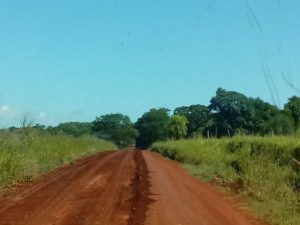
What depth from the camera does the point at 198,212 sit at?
1152 centimetres

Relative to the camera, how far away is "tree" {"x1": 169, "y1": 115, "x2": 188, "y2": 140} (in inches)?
4295

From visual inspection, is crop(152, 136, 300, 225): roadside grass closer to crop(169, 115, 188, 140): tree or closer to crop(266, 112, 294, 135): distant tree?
crop(266, 112, 294, 135): distant tree

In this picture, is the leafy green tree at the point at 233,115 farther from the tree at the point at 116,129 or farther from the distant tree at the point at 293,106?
the tree at the point at 116,129

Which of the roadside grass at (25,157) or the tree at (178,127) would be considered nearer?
the roadside grass at (25,157)

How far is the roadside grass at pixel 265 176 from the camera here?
12.4 m

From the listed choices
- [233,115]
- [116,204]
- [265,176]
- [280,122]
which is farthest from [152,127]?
[116,204]

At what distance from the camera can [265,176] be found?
1673cm

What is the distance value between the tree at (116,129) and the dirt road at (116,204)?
395 feet

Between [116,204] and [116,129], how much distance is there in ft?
438

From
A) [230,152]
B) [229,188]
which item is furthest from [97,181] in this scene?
[230,152]

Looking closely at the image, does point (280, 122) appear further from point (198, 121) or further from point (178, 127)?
point (198, 121)

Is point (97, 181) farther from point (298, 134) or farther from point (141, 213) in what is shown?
point (298, 134)

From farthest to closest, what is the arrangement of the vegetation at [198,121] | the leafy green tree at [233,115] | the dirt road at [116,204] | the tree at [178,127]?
1. the tree at [178,127]
2. the vegetation at [198,121]
3. the leafy green tree at [233,115]
4. the dirt road at [116,204]

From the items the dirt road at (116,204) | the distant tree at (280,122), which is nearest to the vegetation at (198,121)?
the distant tree at (280,122)
